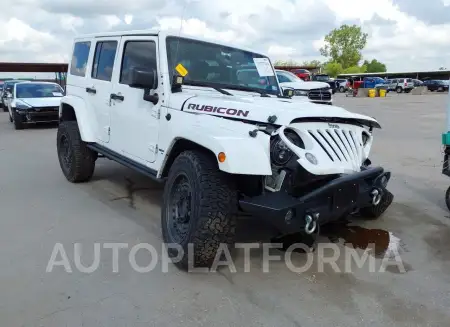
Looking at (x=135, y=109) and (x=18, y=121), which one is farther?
(x=18, y=121)

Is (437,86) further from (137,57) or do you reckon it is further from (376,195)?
(376,195)

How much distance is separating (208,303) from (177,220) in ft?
2.97

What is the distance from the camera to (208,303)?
10.6 feet

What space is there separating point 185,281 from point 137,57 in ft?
8.72

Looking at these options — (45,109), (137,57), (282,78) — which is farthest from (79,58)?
(282,78)

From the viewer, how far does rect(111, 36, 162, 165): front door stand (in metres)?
4.59

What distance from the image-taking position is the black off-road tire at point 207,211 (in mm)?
3461

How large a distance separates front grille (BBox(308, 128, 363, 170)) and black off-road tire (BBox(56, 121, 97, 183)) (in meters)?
3.73

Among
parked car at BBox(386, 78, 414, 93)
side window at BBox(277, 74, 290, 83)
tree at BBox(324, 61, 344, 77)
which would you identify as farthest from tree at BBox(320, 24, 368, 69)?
side window at BBox(277, 74, 290, 83)

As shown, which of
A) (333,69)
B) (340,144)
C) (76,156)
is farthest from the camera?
(333,69)

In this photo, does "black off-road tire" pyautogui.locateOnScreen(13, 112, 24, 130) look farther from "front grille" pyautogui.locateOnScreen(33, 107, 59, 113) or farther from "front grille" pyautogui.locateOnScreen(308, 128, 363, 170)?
"front grille" pyautogui.locateOnScreen(308, 128, 363, 170)

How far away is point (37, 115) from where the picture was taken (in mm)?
14195

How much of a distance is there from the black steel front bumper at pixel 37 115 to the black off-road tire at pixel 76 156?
830cm

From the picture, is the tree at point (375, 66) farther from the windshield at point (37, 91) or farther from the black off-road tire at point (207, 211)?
the black off-road tire at point (207, 211)
